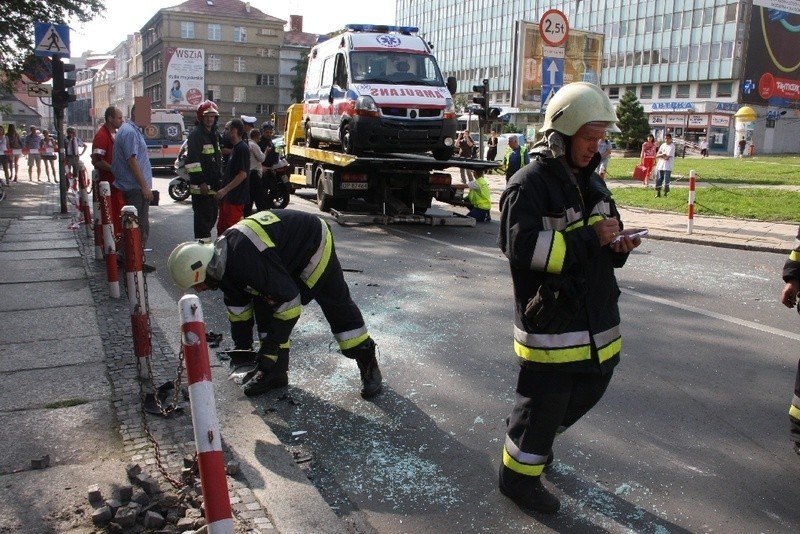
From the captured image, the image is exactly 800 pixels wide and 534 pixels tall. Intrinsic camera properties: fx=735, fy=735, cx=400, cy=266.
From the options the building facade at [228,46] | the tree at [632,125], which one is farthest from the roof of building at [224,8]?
the tree at [632,125]

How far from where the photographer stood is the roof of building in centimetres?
8825

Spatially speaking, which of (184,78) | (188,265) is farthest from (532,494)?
(184,78)

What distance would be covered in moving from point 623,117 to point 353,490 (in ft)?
171

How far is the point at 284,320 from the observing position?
180 inches

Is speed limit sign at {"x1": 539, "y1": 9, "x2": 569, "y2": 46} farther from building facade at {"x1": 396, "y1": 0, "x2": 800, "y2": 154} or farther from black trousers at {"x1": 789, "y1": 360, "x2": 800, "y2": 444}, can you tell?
building facade at {"x1": 396, "y1": 0, "x2": 800, "y2": 154}

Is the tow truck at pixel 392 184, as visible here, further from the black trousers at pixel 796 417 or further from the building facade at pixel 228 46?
the building facade at pixel 228 46

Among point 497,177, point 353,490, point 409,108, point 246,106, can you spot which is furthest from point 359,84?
point 246,106

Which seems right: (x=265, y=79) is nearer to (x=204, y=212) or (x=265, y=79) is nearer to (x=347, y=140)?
(x=347, y=140)

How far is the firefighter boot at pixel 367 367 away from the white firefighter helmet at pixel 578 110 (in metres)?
2.19

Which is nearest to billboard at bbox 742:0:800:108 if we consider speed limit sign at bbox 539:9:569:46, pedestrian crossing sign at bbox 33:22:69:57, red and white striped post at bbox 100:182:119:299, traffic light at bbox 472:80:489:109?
traffic light at bbox 472:80:489:109

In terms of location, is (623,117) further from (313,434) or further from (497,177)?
(313,434)

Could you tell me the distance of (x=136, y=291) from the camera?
4902 mm

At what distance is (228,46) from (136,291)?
3613 inches

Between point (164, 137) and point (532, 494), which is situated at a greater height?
point (164, 137)
